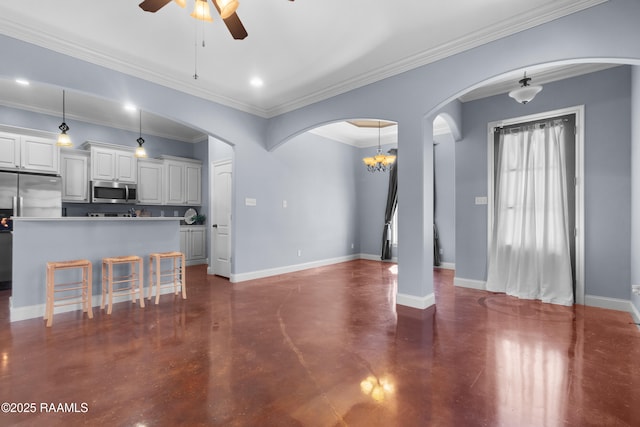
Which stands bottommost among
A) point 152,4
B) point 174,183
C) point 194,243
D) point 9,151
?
point 194,243

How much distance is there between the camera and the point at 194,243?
24.1 ft

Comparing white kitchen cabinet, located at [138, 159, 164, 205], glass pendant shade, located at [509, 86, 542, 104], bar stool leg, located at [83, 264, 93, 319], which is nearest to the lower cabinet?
white kitchen cabinet, located at [138, 159, 164, 205]

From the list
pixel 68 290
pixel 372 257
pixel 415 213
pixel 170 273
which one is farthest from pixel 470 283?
pixel 68 290

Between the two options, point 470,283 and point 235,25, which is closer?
point 235,25

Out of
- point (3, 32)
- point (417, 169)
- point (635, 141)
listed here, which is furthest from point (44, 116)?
point (635, 141)

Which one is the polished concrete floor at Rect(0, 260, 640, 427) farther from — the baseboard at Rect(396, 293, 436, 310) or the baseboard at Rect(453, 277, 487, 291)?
the baseboard at Rect(453, 277, 487, 291)

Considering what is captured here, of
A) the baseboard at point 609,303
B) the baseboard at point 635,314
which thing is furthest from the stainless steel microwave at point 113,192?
the baseboard at point 635,314

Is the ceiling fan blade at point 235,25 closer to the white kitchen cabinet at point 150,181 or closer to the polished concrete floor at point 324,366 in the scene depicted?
the polished concrete floor at point 324,366

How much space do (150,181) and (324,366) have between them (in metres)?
6.31

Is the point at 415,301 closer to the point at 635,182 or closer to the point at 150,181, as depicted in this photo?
the point at 635,182

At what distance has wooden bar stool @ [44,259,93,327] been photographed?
3.41 m

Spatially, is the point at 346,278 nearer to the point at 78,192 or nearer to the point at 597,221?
the point at 597,221

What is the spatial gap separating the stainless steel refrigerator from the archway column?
20.1 feet

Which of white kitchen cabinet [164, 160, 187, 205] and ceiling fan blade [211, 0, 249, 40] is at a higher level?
ceiling fan blade [211, 0, 249, 40]
